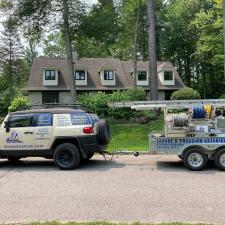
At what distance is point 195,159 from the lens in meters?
12.1

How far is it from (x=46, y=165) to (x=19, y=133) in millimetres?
1430

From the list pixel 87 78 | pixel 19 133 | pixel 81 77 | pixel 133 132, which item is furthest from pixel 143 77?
pixel 19 133

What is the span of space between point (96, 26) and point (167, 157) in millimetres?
16578

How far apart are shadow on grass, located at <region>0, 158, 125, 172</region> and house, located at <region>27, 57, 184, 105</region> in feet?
100

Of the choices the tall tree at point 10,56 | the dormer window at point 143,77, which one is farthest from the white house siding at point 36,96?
the tall tree at point 10,56

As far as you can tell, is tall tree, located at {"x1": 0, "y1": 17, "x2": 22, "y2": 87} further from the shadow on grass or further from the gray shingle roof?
the shadow on grass

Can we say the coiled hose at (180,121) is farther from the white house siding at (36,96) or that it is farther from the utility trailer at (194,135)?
the white house siding at (36,96)

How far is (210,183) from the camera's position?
1014cm

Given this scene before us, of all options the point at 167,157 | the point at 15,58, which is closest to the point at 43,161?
the point at 167,157

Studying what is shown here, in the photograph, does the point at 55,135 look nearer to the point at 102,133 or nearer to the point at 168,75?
the point at 102,133

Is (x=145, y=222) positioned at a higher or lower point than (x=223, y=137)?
lower

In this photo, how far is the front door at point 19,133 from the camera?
42.7ft

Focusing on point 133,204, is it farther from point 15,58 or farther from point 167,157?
point 15,58

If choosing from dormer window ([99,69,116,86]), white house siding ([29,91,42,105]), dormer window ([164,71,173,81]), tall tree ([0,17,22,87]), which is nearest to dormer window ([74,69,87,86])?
dormer window ([99,69,116,86])
